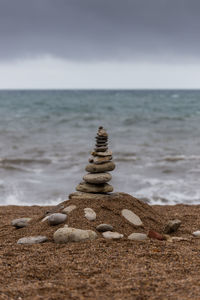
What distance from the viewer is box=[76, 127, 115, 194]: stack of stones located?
22.9ft

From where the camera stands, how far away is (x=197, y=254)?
5285 millimetres

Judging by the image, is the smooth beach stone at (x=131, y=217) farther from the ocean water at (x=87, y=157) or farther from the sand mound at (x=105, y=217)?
the ocean water at (x=87, y=157)

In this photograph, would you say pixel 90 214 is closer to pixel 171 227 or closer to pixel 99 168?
pixel 99 168

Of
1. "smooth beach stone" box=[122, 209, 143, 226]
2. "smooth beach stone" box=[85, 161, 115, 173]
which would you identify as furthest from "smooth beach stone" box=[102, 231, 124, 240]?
"smooth beach stone" box=[85, 161, 115, 173]

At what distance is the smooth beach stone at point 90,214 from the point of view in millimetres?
6427

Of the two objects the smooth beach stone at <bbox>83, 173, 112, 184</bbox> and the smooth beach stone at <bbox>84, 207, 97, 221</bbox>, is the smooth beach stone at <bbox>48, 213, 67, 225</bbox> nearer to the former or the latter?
the smooth beach stone at <bbox>84, 207, 97, 221</bbox>

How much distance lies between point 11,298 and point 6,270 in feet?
2.54

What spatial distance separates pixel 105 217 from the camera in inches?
256

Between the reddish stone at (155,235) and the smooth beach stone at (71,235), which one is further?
the reddish stone at (155,235)

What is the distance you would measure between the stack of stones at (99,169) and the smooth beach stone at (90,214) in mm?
481

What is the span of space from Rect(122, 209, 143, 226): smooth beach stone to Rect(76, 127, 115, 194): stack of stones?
1.75ft

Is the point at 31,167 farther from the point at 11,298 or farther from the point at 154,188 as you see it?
the point at 11,298

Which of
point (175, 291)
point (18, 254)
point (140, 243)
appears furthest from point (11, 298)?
point (140, 243)

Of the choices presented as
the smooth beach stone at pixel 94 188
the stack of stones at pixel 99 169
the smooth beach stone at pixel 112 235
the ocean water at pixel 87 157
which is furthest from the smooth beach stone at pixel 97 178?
the ocean water at pixel 87 157
